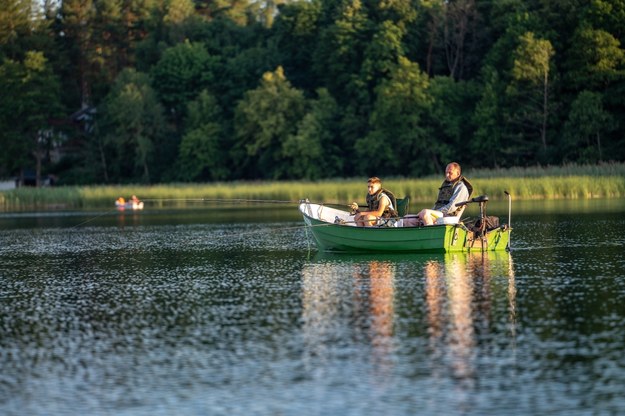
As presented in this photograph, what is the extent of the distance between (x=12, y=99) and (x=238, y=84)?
728 inches

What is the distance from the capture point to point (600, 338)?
14211 millimetres

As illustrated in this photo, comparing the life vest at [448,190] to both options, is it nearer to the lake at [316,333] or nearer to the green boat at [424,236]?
the green boat at [424,236]

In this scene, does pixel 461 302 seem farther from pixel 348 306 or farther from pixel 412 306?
pixel 348 306

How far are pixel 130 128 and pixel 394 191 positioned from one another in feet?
138

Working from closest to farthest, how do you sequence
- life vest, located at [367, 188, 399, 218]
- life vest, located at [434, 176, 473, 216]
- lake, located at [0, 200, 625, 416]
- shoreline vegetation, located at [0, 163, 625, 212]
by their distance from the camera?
lake, located at [0, 200, 625, 416]
life vest, located at [434, 176, 473, 216]
life vest, located at [367, 188, 399, 218]
shoreline vegetation, located at [0, 163, 625, 212]

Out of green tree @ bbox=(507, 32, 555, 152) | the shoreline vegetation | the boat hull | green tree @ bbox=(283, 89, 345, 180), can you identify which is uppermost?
green tree @ bbox=(507, 32, 555, 152)

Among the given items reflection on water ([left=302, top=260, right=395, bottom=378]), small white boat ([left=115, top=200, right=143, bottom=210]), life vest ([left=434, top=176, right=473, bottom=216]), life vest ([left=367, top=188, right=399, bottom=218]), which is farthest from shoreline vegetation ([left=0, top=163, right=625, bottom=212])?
reflection on water ([left=302, top=260, right=395, bottom=378])

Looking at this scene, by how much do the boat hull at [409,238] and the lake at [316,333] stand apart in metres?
0.34

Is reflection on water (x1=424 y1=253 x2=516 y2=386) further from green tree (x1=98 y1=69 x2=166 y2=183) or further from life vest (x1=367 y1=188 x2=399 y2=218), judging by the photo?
green tree (x1=98 y1=69 x2=166 y2=183)

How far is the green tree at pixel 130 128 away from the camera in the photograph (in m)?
91.9

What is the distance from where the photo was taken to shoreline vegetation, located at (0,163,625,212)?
54.7 meters

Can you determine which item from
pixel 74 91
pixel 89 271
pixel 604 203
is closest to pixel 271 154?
pixel 74 91

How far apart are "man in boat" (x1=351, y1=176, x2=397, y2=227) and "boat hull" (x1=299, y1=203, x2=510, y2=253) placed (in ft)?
1.08

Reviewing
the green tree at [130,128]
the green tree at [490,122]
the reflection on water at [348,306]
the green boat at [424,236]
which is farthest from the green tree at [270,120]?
the reflection on water at [348,306]
